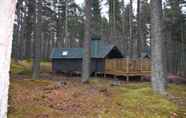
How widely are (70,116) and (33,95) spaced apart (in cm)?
213

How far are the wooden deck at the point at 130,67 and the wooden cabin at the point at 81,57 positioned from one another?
5.41 ft

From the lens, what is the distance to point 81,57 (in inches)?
1064

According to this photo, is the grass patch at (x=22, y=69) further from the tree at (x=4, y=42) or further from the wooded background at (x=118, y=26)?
the tree at (x=4, y=42)

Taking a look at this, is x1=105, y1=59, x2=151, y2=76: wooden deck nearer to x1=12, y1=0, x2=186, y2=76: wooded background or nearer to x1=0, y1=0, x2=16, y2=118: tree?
x1=12, y1=0, x2=186, y2=76: wooded background

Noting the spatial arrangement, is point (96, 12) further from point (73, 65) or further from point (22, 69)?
point (22, 69)

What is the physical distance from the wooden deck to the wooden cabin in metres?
1.65

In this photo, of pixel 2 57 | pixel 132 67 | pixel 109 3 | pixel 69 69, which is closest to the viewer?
pixel 2 57

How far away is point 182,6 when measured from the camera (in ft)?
97.3

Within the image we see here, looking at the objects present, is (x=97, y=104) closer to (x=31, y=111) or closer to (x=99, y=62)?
(x=31, y=111)

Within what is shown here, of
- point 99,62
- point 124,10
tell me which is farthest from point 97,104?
point 124,10

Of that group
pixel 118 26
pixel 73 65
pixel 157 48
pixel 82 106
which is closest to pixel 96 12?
pixel 118 26

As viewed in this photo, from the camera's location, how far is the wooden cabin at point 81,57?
2580 centimetres

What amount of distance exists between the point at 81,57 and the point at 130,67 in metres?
5.96

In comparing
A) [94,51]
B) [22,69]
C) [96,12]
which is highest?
[96,12]
